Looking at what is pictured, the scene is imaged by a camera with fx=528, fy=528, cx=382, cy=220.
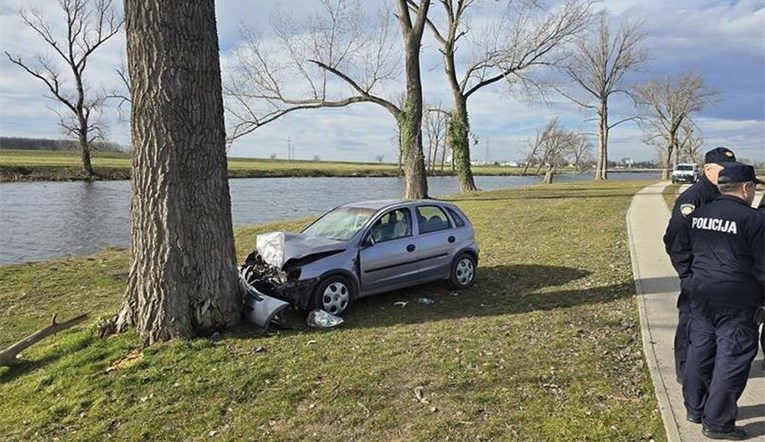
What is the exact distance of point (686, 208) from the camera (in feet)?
14.2

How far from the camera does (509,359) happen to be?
5039 millimetres

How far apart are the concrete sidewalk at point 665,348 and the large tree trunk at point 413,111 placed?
10.1m

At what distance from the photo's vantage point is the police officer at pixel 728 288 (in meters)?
3.46

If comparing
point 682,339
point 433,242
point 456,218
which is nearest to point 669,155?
point 456,218

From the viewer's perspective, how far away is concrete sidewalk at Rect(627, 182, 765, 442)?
147 inches

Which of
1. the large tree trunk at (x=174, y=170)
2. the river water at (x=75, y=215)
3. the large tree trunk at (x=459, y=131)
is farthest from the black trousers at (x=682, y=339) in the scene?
the large tree trunk at (x=459, y=131)

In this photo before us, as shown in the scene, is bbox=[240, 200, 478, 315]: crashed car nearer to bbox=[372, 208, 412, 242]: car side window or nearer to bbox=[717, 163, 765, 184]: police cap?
bbox=[372, 208, 412, 242]: car side window

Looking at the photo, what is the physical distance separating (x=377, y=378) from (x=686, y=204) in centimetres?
301

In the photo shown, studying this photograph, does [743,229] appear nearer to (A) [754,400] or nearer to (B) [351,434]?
(A) [754,400]

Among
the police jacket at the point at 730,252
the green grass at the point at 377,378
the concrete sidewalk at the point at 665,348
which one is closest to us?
the police jacket at the point at 730,252

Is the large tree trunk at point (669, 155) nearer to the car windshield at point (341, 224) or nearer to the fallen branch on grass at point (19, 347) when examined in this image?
the car windshield at point (341, 224)

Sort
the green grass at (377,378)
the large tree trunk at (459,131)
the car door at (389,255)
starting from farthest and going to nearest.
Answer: the large tree trunk at (459,131) < the car door at (389,255) < the green grass at (377,378)

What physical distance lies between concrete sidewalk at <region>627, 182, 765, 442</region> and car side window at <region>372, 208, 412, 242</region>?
10.6ft

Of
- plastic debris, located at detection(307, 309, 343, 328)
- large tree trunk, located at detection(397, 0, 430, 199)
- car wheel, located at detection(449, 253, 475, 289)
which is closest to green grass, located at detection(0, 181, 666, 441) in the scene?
plastic debris, located at detection(307, 309, 343, 328)
